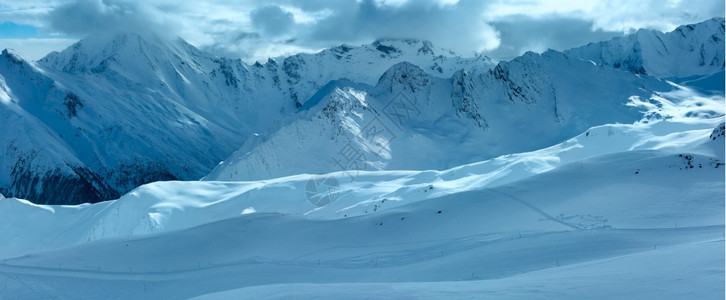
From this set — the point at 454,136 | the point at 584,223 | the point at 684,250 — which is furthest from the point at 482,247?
the point at 454,136

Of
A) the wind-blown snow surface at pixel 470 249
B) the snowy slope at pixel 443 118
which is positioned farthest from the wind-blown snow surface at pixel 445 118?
the wind-blown snow surface at pixel 470 249

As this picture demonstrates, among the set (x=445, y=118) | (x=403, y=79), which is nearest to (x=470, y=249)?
(x=445, y=118)

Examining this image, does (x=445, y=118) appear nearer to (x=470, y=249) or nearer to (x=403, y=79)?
(x=403, y=79)

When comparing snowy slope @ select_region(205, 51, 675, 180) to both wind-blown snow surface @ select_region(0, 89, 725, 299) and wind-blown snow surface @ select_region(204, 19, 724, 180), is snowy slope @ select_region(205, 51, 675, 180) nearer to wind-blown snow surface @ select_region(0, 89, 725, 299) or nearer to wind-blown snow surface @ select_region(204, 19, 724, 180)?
wind-blown snow surface @ select_region(204, 19, 724, 180)

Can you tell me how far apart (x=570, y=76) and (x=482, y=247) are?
15495cm

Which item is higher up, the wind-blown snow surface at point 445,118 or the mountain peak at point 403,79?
the mountain peak at point 403,79

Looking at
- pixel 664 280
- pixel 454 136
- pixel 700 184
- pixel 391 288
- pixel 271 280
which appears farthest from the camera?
pixel 454 136

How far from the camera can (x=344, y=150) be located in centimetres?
12519

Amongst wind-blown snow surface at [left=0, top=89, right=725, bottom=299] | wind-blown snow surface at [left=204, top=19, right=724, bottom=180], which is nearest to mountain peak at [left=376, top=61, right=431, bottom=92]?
wind-blown snow surface at [left=204, top=19, right=724, bottom=180]

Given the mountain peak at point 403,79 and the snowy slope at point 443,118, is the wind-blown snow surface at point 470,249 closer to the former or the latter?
the snowy slope at point 443,118

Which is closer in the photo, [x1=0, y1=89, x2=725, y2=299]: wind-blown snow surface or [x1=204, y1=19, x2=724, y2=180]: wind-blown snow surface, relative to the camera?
[x1=0, y1=89, x2=725, y2=299]: wind-blown snow surface

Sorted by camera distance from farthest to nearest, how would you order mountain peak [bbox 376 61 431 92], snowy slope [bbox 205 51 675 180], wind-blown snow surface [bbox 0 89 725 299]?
mountain peak [bbox 376 61 431 92] < snowy slope [bbox 205 51 675 180] < wind-blown snow surface [bbox 0 89 725 299]

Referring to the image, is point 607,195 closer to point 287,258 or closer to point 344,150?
point 287,258

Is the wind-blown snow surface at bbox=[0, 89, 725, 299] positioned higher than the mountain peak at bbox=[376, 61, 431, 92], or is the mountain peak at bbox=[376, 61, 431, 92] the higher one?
the mountain peak at bbox=[376, 61, 431, 92]
